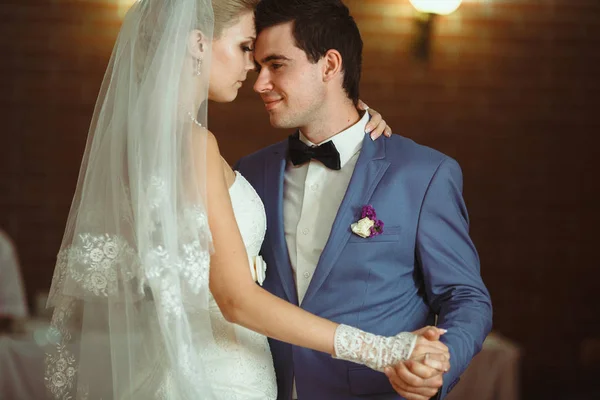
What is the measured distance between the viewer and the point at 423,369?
2107 mm

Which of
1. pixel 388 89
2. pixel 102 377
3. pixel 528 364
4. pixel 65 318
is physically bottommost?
pixel 528 364

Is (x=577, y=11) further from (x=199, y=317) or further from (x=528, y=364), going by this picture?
(x=199, y=317)

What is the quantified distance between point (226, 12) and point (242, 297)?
2.60 ft

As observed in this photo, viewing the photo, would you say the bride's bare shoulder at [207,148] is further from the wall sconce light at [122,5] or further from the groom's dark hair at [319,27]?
the wall sconce light at [122,5]

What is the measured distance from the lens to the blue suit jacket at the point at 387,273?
2414mm

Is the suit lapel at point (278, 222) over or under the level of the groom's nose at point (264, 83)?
under

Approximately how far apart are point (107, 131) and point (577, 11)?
4068mm

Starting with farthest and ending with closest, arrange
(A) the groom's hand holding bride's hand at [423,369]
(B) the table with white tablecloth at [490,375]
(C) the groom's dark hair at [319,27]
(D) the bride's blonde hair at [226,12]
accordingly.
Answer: (B) the table with white tablecloth at [490,375] → (C) the groom's dark hair at [319,27] → (D) the bride's blonde hair at [226,12] → (A) the groom's hand holding bride's hand at [423,369]

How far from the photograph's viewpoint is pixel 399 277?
2.46 m

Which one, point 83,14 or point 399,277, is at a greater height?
point 83,14

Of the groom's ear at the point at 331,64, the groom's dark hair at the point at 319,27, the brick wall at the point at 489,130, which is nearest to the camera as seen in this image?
the groom's dark hair at the point at 319,27

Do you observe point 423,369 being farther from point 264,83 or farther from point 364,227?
point 264,83

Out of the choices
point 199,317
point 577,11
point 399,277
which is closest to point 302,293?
point 399,277

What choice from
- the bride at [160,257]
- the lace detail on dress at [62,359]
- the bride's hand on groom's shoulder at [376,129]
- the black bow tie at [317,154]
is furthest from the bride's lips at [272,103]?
the lace detail on dress at [62,359]
